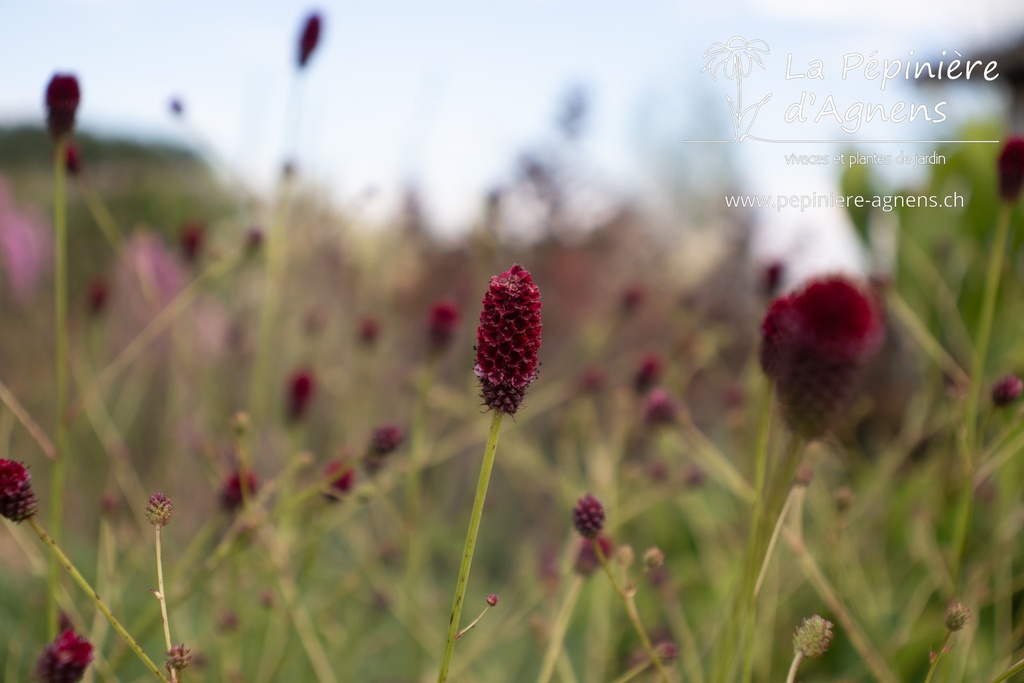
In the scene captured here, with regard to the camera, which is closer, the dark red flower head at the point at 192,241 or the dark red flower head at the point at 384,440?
the dark red flower head at the point at 384,440

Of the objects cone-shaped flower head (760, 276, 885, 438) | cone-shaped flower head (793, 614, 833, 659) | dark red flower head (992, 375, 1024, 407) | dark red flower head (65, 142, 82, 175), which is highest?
dark red flower head (65, 142, 82, 175)

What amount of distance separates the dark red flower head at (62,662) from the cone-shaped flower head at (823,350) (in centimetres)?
62

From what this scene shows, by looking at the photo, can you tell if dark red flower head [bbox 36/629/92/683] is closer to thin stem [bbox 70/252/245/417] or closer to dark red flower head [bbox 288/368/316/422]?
thin stem [bbox 70/252/245/417]

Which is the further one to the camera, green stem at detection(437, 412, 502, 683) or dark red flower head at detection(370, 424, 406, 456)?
dark red flower head at detection(370, 424, 406, 456)

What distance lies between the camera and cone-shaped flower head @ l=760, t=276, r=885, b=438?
0.58 meters

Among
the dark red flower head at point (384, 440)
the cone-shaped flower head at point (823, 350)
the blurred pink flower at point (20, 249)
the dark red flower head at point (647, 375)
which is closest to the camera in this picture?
the cone-shaped flower head at point (823, 350)

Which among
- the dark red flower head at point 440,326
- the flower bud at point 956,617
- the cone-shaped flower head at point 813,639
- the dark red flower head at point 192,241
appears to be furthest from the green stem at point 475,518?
the dark red flower head at point 192,241

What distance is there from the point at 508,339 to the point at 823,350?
0.90ft

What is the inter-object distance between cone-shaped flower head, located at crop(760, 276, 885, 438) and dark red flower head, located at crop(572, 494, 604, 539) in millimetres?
328

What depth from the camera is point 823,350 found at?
23.1 inches

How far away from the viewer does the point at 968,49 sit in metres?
5.59

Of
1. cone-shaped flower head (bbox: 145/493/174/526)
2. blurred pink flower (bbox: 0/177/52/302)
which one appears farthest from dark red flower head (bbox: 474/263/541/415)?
blurred pink flower (bbox: 0/177/52/302)

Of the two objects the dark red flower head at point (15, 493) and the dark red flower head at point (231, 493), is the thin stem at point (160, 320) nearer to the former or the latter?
the dark red flower head at point (231, 493)

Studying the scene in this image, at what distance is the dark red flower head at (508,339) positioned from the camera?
702 mm
